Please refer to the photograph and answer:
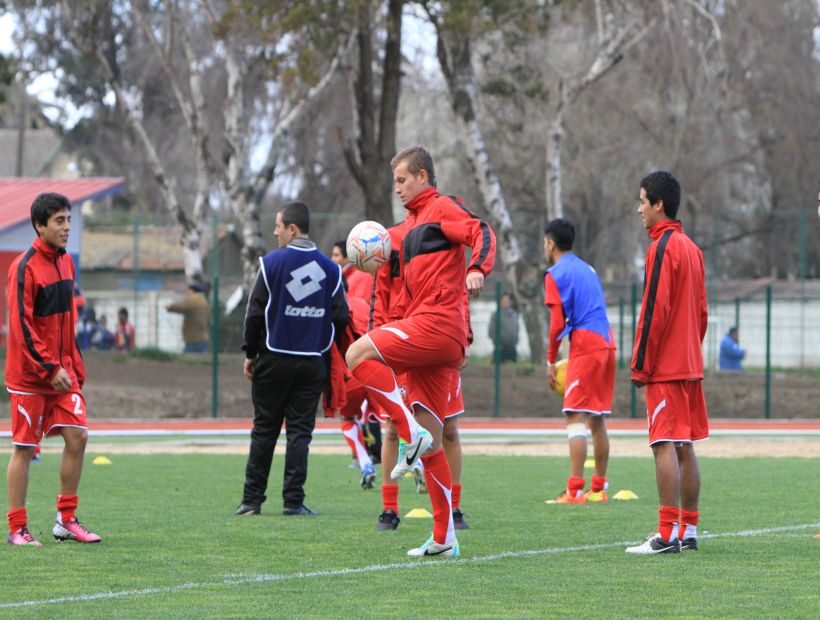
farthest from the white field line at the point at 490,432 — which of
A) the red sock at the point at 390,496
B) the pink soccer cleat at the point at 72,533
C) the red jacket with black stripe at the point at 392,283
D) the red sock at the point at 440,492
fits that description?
the red sock at the point at 440,492

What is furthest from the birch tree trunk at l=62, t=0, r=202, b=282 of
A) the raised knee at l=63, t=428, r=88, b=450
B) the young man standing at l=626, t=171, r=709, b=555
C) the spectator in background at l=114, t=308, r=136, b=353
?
the young man standing at l=626, t=171, r=709, b=555

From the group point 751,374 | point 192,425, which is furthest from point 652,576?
point 751,374

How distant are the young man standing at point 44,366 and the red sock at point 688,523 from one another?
139 inches

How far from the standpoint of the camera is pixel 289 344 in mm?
10703

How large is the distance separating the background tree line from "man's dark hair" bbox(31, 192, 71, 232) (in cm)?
1845

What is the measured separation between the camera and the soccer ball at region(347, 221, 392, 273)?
8.69m

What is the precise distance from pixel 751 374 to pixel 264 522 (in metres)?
20.0

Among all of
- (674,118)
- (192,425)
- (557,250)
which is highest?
(674,118)

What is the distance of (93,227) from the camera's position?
3616 cm

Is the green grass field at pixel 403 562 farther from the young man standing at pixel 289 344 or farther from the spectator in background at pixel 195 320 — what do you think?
the spectator in background at pixel 195 320

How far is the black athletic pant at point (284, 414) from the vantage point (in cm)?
1072

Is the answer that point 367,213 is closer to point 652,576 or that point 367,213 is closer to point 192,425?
point 192,425

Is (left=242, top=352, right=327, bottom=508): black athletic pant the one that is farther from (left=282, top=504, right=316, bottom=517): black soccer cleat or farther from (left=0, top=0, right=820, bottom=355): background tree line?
(left=0, top=0, right=820, bottom=355): background tree line

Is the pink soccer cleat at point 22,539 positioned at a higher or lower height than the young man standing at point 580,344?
lower
